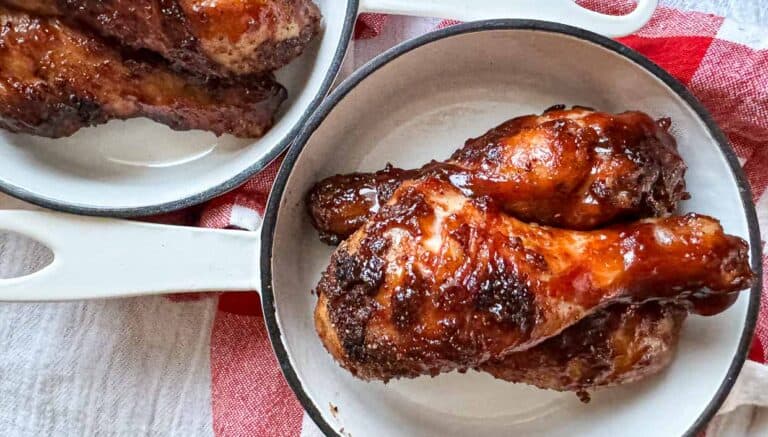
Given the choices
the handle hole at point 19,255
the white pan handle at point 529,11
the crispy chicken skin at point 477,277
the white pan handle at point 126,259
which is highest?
the white pan handle at point 529,11

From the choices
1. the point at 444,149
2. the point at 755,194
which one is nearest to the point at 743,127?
the point at 755,194

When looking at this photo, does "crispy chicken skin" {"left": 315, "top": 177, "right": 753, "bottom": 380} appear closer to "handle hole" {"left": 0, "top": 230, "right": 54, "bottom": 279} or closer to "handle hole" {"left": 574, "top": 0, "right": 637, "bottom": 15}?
"handle hole" {"left": 574, "top": 0, "right": 637, "bottom": 15}

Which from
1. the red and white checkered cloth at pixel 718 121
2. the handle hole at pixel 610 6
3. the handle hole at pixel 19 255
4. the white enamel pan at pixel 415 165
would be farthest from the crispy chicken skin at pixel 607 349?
the handle hole at pixel 19 255

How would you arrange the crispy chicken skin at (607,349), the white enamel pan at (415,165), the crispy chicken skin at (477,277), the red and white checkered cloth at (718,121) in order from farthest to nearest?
the red and white checkered cloth at (718,121)
the white enamel pan at (415,165)
the crispy chicken skin at (607,349)
the crispy chicken skin at (477,277)

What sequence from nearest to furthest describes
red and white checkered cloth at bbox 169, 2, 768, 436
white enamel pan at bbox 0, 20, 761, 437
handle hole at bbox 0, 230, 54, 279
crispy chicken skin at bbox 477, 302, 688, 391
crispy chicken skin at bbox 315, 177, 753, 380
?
crispy chicken skin at bbox 315, 177, 753, 380 → crispy chicken skin at bbox 477, 302, 688, 391 → white enamel pan at bbox 0, 20, 761, 437 → red and white checkered cloth at bbox 169, 2, 768, 436 → handle hole at bbox 0, 230, 54, 279

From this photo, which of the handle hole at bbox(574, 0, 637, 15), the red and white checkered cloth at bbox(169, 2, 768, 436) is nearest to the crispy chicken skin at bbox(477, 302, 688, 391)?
the red and white checkered cloth at bbox(169, 2, 768, 436)

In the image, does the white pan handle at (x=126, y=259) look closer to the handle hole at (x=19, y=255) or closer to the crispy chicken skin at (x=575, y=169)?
the handle hole at (x=19, y=255)

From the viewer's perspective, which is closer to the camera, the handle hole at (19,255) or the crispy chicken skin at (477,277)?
the crispy chicken skin at (477,277)
